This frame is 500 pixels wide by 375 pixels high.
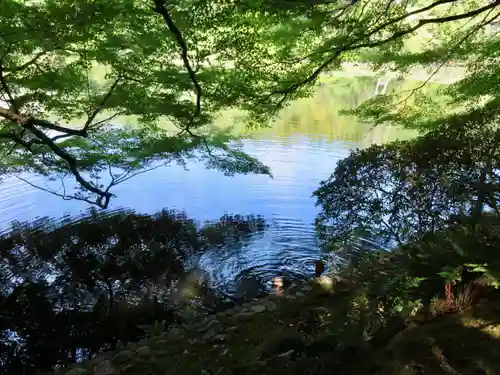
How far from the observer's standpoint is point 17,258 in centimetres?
539

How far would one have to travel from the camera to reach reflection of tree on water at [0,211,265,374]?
403 cm

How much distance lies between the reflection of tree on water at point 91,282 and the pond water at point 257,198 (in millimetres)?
540

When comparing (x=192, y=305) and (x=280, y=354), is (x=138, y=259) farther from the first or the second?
(x=280, y=354)

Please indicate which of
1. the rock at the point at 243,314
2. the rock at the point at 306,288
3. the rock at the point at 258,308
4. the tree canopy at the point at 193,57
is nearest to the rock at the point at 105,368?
the rock at the point at 243,314

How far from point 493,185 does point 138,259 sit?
4234mm

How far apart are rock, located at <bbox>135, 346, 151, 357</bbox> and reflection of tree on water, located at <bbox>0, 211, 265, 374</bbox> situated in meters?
1.66

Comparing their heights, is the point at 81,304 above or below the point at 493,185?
below

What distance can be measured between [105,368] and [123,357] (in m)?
0.18

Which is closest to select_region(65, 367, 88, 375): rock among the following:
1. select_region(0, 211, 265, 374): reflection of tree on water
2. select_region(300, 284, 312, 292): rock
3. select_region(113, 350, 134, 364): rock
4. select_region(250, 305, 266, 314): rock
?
select_region(113, 350, 134, 364): rock

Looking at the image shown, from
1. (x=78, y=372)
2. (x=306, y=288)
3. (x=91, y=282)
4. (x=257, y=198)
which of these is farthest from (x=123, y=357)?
(x=257, y=198)

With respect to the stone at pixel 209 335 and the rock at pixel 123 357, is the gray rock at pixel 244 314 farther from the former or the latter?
the rock at pixel 123 357

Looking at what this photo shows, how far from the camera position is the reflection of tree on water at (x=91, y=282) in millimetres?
4027

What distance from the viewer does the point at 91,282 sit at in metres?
4.81

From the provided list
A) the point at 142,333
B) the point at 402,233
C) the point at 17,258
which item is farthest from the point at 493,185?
the point at 17,258
